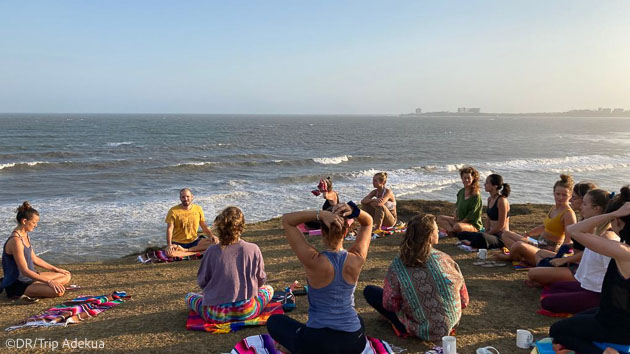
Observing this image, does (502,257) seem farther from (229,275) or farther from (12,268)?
(12,268)

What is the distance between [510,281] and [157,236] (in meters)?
8.97

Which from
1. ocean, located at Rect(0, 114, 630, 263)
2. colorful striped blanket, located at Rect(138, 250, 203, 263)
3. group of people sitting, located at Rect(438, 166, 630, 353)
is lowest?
ocean, located at Rect(0, 114, 630, 263)

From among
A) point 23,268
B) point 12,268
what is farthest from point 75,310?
point 12,268

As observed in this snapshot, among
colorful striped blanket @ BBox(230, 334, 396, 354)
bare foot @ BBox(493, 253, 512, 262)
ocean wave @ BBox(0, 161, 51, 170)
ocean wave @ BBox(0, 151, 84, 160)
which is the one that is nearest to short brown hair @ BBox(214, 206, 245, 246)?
colorful striped blanket @ BBox(230, 334, 396, 354)

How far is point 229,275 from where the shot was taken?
4594mm

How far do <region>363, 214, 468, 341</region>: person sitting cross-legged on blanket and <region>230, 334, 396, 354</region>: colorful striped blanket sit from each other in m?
0.39

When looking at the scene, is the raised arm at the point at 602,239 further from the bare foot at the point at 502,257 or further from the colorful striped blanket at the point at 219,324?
the bare foot at the point at 502,257

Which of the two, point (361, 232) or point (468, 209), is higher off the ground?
point (361, 232)

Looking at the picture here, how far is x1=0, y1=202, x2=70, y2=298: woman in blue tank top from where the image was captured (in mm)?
5684

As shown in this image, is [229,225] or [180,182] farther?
[180,182]

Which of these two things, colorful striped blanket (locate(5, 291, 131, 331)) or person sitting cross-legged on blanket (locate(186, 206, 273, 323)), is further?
colorful striped blanket (locate(5, 291, 131, 331))

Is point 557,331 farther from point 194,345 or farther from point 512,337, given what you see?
point 194,345

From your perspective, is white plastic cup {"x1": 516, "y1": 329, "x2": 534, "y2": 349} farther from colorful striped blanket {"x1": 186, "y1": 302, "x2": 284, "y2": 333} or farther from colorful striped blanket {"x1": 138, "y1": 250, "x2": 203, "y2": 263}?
colorful striped blanket {"x1": 138, "y1": 250, "x2": 203, "y2": 263}

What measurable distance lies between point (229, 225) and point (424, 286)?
6.51 feet
